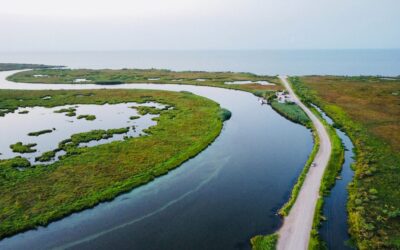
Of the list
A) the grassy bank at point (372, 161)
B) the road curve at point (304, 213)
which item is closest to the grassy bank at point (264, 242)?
the road curve at point (304, 213)

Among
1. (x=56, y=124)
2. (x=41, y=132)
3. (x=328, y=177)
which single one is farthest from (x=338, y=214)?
(x=56, y=124)

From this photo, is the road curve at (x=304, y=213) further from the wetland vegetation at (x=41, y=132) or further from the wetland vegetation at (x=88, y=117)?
the wetland vegetation at (x=88, y=117)

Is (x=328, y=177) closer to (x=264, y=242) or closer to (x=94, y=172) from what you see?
Result: (x=264, y=242)

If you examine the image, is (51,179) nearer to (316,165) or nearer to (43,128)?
(43,128)

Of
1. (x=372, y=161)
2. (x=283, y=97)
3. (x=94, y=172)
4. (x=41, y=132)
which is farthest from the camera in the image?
(x=283, y=97)

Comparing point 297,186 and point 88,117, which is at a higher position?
point 297,186

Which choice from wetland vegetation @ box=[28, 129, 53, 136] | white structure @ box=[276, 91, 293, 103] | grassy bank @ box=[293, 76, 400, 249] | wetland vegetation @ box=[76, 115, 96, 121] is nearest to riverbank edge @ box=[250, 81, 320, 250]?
grassy bank @ box=[293, 76, 400, 249]

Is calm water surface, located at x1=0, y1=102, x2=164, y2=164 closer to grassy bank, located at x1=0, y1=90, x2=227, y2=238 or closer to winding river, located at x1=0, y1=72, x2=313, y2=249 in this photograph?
grassy bank, located at x1=0, y1=90, x2=227, y2=238
